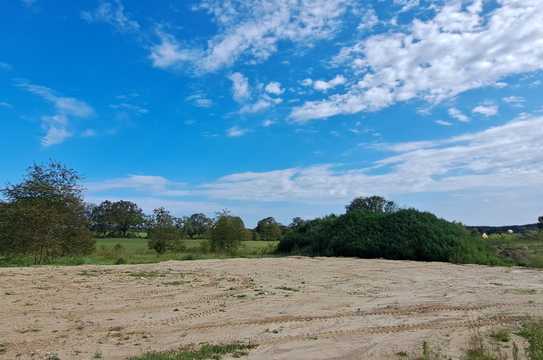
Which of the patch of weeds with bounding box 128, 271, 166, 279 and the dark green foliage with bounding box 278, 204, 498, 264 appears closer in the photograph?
the patch of weeds with bounding box 128, 271, 166, 279

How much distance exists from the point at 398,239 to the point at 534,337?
18647 mm

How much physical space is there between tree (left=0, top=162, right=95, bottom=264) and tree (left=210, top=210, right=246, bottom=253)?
9.45 m

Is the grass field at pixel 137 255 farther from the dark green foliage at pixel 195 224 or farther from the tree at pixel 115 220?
the tree at pixel 115 220

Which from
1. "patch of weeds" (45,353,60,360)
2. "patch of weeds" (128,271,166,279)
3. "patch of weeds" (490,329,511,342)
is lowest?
"patch of weeds" (45,353,60,360)

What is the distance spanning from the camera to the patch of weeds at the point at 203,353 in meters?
6.14

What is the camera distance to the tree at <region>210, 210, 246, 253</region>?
31109 millimetres

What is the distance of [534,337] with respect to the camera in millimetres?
6973

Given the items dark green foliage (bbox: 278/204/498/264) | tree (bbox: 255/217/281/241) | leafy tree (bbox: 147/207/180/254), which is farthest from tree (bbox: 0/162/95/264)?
tree (bbox: 255/217/281/241)

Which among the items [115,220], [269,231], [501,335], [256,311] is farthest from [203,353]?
[115,220]

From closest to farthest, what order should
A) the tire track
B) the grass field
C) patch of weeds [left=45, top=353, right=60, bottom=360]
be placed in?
patch of weeds [left=45, top=353, right=60, bottom=360], the tire track, the grass field

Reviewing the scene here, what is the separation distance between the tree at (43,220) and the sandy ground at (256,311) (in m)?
4.89

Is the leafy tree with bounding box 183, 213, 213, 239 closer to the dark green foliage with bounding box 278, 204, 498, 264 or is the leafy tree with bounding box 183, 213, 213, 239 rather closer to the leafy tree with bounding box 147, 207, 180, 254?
the leafy tree with bounding box 147, 207, 180, 254

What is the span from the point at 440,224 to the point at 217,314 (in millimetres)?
19834

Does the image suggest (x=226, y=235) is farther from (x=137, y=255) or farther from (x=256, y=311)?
(x=256, y=311)
